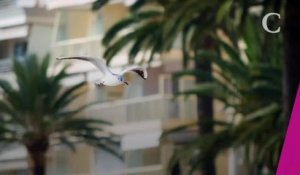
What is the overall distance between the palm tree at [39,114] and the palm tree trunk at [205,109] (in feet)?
9.07

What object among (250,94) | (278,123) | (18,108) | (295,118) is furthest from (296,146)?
(18,108)

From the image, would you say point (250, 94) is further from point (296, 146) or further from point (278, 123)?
point (296, 146)

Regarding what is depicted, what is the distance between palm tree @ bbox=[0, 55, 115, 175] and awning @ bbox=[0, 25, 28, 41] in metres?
0.67

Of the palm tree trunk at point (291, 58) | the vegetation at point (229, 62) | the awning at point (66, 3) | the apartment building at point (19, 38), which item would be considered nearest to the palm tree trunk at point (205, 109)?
the vegetation at point (229, 62)

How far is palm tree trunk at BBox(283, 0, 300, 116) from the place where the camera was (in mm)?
14617

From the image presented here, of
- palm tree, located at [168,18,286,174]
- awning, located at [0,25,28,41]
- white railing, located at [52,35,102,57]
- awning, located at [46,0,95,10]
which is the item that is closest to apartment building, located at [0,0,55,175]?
awning, located at [0,25,28,41]

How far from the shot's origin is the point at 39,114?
23.3 metres

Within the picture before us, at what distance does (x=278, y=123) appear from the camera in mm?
17469

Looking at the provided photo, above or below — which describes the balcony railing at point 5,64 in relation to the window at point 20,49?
below

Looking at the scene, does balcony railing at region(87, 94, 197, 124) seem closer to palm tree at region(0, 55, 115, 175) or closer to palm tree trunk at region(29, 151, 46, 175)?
palm tree at region(0, 55, 115, 175)

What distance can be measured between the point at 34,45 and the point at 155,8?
5.64 metres

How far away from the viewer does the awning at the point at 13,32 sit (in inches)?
942

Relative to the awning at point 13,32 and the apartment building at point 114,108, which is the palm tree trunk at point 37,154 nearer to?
the apartment building at point 114,108

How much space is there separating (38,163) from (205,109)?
12.7 ft
